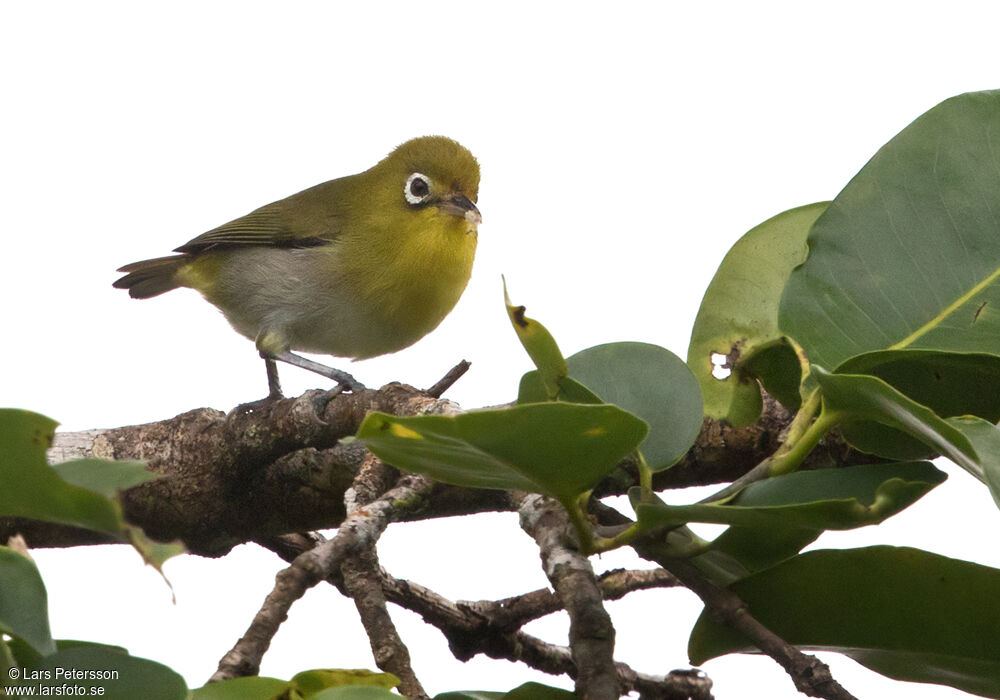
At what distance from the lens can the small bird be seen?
4727 mm

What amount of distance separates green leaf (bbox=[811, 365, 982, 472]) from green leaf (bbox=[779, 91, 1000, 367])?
21cm

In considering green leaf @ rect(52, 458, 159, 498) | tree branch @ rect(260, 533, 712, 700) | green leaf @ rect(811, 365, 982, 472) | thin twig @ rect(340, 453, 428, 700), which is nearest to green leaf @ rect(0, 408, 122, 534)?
green leaf @ rect(52, 458, 159, 498)

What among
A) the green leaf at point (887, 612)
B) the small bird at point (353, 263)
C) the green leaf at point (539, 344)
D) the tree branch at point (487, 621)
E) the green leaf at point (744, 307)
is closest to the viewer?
the green leaf at point (539, 344)

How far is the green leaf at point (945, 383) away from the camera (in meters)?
1.67

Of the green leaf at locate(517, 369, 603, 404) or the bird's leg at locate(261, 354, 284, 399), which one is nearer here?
the green leaf at locate(517, 369, 603, 404)

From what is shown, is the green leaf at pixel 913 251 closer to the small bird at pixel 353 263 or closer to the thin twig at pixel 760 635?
the thin twig at pixel 760 635

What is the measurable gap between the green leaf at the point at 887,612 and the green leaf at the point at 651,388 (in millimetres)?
232

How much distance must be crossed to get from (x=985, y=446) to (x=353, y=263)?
3719mm

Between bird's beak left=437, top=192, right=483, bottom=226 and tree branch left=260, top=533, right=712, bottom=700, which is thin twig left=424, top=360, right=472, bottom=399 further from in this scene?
bird's beak left=437, top=192, right=483, bottom=226

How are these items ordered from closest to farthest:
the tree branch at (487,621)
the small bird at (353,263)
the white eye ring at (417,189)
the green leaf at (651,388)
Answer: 1. the green leaf at (651,388)
2. the tree branch at (487,621)
3. the small bird at (353,263)
4. the white eye ring at (417,189)

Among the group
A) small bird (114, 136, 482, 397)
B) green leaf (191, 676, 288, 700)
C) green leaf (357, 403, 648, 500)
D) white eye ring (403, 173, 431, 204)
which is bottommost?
green leaf (191, 676, 288, 700)

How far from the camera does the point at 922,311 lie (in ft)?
5.82

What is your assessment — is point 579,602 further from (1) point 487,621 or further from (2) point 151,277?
(2) point 151,277

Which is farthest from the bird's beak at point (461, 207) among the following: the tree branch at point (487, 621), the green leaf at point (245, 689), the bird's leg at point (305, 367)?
the green leaf at point (245, 689)
